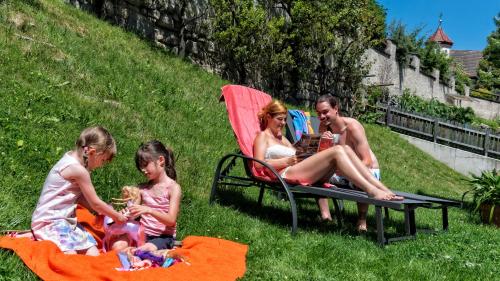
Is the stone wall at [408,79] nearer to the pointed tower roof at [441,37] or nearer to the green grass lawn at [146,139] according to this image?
the green grass lawn at [146,139]

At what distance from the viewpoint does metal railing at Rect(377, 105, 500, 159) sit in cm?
1767

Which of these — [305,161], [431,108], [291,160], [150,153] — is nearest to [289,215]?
[291,160]

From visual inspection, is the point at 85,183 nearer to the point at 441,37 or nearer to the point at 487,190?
the point at 487,190

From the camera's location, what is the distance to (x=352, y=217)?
6.64 meters

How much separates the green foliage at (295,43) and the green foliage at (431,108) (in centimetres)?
420

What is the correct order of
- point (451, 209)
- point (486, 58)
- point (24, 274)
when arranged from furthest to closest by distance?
point (486, 58) < point (451, 209) < point (24, 274)

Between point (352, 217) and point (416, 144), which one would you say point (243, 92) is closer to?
point (352, 217)

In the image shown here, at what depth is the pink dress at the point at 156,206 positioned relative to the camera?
3918 millimetres

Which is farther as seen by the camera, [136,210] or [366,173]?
[366,173]

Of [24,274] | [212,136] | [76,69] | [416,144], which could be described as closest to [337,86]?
[416,144]

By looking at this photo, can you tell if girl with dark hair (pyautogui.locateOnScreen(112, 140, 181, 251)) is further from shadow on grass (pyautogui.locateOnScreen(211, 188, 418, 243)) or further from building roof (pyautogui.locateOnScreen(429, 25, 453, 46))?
building roof (pyautogui.locateOnScreen(429, 25, 453, 46))

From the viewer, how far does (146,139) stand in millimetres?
6234

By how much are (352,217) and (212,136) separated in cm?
229

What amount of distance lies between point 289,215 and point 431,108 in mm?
17737
